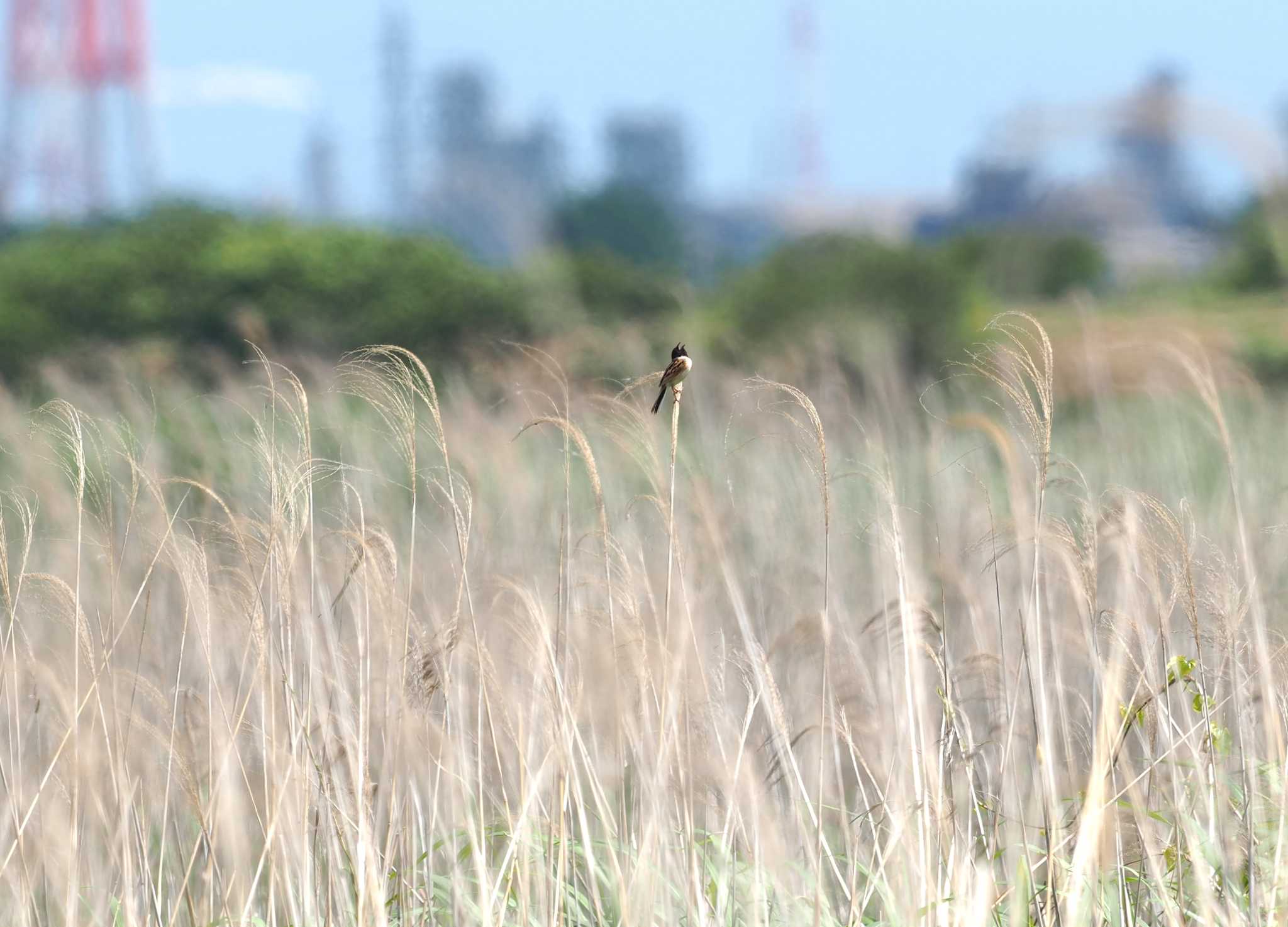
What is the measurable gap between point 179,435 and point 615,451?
2435 mm

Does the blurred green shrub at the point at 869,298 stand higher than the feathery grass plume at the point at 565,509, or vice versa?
the feathery grass plume at the point at 565,509

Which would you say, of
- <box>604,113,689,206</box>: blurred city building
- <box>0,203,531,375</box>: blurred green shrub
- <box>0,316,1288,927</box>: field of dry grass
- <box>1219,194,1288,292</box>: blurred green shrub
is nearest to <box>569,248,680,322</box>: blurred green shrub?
<box>0,203,531,375</box>: blurred green shrub

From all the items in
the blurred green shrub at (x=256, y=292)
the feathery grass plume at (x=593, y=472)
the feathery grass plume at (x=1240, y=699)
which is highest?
the feathery grass plume at (x=593, y=472)

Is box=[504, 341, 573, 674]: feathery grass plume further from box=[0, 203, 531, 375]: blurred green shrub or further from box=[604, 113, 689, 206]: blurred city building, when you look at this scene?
box=[604, 113, 689, 206]: blurred city building

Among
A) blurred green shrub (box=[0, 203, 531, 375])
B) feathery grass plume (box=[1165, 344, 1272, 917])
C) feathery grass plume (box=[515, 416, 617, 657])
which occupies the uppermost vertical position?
feathery grass plume (box=[515, 416, 617, 657])

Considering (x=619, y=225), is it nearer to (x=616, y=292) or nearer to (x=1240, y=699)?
(x=616, y=292)

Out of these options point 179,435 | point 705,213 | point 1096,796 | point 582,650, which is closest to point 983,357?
point 1096,796

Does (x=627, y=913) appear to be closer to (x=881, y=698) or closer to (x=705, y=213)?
(x=881, y=698)

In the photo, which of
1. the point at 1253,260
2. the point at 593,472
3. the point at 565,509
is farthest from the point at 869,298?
the point at 593,472

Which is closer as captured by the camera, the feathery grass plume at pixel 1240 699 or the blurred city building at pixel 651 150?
the feathery grass plume at pixel 1240 699

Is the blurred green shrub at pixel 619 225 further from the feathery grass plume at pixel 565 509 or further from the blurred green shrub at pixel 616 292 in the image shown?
the feathery grass plume at pixel 565 509

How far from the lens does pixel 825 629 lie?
5.62 ft

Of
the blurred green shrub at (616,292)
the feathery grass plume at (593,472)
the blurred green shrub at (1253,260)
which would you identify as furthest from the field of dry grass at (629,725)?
the blurred green shrub at (1253,260)

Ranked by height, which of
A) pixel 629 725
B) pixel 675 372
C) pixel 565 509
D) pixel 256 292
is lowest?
pixel 256 292
